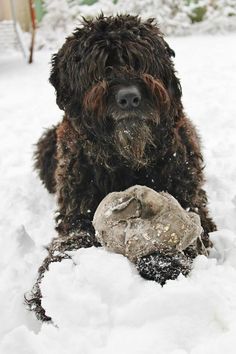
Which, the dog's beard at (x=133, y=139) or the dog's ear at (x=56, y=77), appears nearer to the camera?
the dog's beard at (x=133, y=139)

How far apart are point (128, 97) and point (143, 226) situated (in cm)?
71

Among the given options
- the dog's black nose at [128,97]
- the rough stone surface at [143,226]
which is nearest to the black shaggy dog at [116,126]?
the dog's black nose at [128,97]

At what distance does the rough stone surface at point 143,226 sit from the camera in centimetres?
237

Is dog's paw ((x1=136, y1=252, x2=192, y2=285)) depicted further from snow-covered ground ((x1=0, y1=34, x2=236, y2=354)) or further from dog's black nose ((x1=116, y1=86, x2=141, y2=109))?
dog's black nose ((x1=116, y1=86, x2=141, y2=109))

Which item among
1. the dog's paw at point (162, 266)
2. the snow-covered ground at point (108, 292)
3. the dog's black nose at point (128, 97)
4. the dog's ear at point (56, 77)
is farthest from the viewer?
the dog's ear at point (56, 77)

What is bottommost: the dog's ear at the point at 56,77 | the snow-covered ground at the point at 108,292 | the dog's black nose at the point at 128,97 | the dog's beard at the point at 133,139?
the snow-covered ground at the point at 108,292

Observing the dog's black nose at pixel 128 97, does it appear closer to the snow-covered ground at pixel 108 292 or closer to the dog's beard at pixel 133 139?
the dog's beard at pixel 133 139

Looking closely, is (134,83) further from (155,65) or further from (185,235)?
(185,235)

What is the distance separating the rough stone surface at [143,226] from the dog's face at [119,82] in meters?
0.41

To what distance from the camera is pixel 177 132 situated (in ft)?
10.3

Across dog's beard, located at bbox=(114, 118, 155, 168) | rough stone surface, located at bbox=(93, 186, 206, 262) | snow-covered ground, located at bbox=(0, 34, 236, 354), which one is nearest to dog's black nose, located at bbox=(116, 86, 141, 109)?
dog's beard, located at bbox=(114, 118, 155, 168)

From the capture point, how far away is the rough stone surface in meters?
2.37

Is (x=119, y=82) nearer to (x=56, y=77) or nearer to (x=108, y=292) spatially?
(x=56, y=77)

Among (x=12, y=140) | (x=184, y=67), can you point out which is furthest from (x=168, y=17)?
(x=12, y=140)
